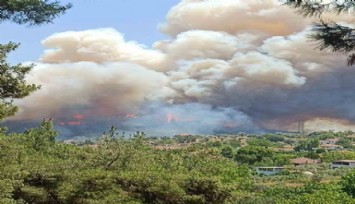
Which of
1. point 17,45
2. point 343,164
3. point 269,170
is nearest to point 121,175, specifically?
point 17,45

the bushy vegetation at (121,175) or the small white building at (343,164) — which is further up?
the small white building at (343,164)

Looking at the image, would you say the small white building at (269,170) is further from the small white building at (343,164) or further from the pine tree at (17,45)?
the pine tree at (17,45)

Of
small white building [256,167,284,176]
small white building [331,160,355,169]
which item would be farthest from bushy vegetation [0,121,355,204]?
small white building [331,160,355,169]

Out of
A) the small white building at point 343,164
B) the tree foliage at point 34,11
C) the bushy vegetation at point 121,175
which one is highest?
the tree foliage at point 34,11

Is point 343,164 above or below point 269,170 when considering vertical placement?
above

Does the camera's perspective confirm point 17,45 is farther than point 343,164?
No

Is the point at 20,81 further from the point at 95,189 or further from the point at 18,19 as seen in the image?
the point at 95,189

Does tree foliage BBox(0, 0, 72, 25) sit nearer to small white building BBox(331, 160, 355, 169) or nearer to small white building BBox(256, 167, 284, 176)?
small white building BBox(256, 167, 284, 176)

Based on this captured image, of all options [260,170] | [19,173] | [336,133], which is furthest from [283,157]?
[336,133]

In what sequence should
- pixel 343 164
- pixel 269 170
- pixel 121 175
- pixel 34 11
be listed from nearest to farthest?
pixel 34 11, pixel 121 175, pixel 269 170, pixel 343 164

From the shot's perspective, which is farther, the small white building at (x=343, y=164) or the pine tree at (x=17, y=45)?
the small white building at (x=343, y=164)

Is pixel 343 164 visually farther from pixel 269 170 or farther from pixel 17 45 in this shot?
pixel 17 45

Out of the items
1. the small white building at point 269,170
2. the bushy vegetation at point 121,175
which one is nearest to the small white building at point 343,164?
the small white building at point 269,170

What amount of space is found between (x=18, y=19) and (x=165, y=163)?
1476 centimetres
